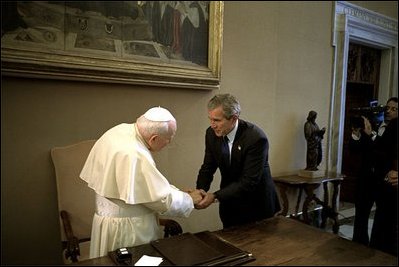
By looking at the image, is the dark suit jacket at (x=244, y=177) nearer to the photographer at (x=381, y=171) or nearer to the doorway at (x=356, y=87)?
the photographer at (x=381, y=171)

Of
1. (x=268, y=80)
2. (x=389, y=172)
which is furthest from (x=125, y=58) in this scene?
(x=389, y=172)

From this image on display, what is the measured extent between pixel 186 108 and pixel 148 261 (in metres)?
1.78

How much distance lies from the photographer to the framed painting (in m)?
1.37

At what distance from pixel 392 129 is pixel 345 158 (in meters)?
2.53

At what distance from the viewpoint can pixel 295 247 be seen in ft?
5.25

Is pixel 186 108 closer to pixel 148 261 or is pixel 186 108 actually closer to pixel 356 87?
pixel 148 261

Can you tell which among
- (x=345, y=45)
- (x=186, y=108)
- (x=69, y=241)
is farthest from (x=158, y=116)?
(x=345, y=45)

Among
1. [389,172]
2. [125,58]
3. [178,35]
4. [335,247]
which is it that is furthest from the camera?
[178,35]

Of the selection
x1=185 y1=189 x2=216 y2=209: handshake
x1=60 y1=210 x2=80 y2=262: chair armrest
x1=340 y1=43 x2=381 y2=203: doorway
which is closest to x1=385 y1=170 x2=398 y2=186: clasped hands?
x1=340 y1=43 x2=381 y2=203: doorway

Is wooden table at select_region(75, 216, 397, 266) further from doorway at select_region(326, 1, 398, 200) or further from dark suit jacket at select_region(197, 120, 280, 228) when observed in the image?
doorway at select_region(326, 1, 398, 200)

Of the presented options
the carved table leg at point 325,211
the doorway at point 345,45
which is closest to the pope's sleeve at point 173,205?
the carved table leg at point 325,211

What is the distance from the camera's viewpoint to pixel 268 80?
3611mm

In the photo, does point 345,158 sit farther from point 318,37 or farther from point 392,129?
point 392,129

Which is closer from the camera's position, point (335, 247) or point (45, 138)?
point (335, 247)
